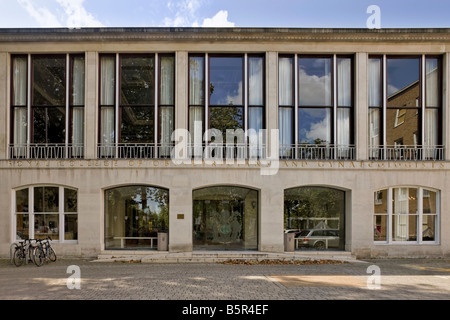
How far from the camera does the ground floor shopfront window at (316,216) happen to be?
55.6 feet

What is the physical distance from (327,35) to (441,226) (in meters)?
9.91

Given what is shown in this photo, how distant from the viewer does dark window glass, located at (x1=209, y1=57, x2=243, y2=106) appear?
17172 millimetres

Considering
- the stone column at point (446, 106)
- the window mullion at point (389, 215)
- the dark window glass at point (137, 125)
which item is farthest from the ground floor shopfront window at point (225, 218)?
the stone column at point (446, 106)

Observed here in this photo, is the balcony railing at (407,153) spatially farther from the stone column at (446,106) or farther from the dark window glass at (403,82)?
the dark window glass at (403,82)

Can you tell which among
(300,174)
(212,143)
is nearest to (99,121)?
(212,143)

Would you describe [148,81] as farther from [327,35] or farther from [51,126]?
[327,35]

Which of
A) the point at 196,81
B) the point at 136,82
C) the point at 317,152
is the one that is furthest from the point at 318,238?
the point at 136,82

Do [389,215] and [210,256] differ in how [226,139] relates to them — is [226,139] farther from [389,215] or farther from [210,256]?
[389,215]

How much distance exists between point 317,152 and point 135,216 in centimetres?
873

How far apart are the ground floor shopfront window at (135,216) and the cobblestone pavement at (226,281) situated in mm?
1736

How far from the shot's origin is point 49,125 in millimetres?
17109

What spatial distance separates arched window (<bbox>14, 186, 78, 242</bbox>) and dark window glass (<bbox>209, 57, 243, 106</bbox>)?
7.70 metres

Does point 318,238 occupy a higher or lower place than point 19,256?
higher

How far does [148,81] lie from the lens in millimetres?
17188
